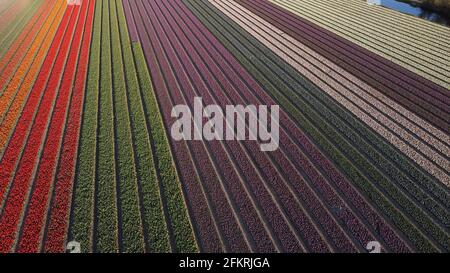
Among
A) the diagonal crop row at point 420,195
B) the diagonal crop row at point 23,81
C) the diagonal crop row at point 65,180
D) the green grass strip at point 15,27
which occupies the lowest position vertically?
the diagonal crop row at point 420,195

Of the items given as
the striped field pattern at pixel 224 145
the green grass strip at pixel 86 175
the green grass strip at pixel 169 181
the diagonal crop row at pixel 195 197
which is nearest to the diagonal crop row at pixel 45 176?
the striped field pattern at pixel 224 145

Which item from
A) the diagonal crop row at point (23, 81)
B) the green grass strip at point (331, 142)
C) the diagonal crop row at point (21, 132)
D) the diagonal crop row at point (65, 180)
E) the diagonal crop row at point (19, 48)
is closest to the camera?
the diagonal crop row at point (65, 180)

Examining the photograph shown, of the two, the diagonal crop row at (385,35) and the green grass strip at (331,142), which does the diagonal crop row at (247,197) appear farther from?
the diagonal crop row at (385,35)

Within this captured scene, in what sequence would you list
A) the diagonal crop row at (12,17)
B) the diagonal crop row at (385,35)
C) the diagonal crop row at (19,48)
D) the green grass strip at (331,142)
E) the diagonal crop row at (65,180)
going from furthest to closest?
1. the diagonal crop row at (12,17)
2. the diagonal crop row at (385,35)
3. the diagonal crop row at (19,48)
4. the green grass strip at (331,142)
5. the diagonal crop row at (65,180)

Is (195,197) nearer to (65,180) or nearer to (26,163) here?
(65,180)

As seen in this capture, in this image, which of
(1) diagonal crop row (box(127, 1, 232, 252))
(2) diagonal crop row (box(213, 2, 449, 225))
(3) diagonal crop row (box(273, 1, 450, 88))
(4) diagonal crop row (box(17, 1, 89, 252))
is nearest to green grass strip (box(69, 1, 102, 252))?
(4) diagonal crop row (box(17, 1, 89, 252))

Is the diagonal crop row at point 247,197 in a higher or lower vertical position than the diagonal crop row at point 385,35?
lower

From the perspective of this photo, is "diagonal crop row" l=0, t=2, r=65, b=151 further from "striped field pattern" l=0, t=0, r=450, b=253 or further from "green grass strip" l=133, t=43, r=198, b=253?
"green grass strip" l=133, t=43, r=198, b=253
